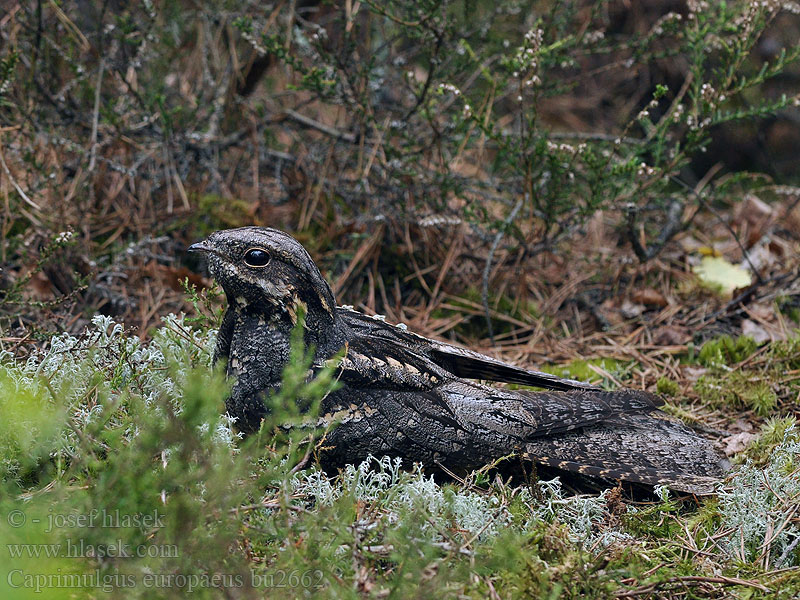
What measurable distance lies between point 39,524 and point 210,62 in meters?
4.50

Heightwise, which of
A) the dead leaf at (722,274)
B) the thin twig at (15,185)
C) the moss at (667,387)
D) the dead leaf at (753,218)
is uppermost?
the thin twig at (15,185)

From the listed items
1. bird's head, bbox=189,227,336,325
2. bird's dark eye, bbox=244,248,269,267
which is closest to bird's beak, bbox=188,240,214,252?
bird's head, bbox=189,227,336,325

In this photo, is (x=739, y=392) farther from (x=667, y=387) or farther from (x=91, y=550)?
(x=91, y=550)

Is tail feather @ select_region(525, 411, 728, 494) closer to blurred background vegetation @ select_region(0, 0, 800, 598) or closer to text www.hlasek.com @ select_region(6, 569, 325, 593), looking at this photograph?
blurred background vegetation @ select_region(0, 0, 800, 598)

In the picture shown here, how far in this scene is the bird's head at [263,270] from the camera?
2.77 metres

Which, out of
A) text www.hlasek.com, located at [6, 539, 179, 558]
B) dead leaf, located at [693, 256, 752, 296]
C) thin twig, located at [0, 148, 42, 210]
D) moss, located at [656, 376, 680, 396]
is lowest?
moss, located at [656, 376, 680, 396]

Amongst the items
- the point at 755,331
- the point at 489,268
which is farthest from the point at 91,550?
the point at 755,331

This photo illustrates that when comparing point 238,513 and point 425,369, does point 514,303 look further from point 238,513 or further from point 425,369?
point 238,513

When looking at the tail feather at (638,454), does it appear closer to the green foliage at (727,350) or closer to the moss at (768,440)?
the moss at (768,440)

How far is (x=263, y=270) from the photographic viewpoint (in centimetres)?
279

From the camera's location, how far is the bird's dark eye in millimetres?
2762

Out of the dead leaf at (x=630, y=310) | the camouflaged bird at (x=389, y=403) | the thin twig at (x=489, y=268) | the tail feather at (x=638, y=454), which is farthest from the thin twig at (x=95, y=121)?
the dead leaf at (x=630, y=310)

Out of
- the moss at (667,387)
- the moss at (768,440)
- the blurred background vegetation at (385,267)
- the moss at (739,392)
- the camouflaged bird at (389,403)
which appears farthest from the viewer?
the moss at (667,387)

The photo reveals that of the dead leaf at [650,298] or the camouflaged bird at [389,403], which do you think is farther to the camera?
the dead leaf at [650,298]
